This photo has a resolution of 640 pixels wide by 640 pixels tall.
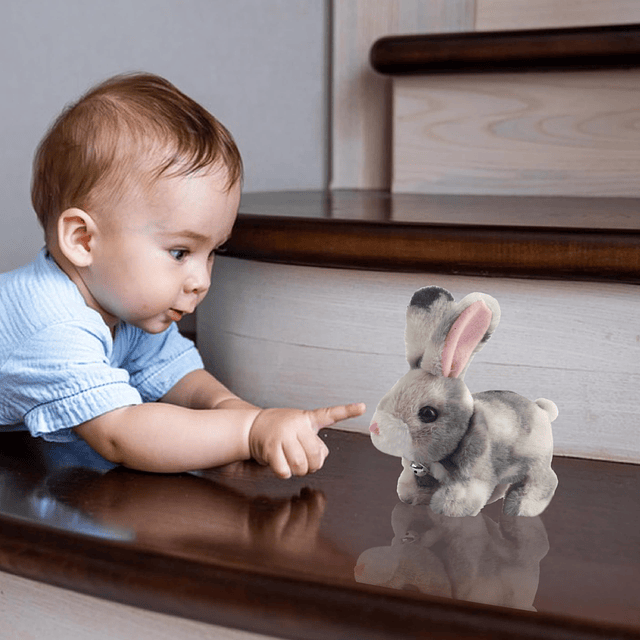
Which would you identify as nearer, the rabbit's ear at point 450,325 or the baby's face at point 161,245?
the rabbit's ear at point 450,325

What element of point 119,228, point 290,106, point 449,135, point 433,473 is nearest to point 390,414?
point 433,473

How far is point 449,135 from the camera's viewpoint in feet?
4.49

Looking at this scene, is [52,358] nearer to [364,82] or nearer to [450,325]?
[450,325]

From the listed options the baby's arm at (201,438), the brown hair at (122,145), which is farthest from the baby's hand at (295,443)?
the brown hair at (122,145)

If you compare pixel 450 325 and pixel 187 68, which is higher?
pixel 187 68

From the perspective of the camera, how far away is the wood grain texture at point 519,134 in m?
1.26

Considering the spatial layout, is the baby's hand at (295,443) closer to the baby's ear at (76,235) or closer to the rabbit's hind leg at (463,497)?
the rabbit's hind leg at (463,497)

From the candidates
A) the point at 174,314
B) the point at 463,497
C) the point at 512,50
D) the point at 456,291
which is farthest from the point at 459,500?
the point at 512,50

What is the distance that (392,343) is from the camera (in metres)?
0.79

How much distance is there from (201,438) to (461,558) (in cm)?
25

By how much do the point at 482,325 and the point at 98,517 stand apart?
0.32m

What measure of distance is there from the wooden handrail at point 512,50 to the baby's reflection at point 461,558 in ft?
2.57

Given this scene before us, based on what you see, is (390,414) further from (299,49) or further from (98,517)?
(299,49)

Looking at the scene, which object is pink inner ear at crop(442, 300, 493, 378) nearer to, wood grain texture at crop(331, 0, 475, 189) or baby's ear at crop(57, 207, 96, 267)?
baby's ear at crop(57, 207, 96, 267)
